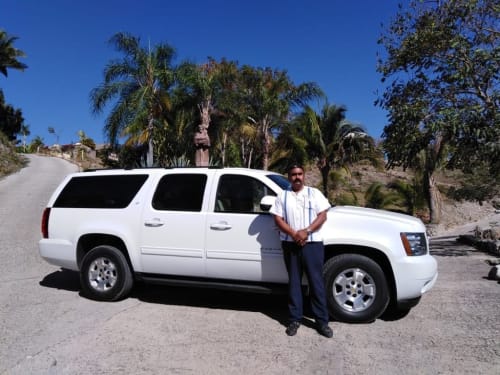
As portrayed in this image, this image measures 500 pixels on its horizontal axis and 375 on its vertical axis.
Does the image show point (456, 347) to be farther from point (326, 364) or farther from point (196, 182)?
point (196, 182)

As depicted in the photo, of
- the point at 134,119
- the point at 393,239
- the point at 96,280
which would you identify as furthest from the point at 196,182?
the point at 134,119

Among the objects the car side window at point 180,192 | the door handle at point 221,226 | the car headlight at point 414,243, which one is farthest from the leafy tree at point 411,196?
the door handle at point 221,226

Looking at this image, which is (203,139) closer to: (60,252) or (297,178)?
(60,252)

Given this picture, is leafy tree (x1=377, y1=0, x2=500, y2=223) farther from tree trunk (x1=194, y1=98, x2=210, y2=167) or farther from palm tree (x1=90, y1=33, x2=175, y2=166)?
palm tree (x1=90, y1=33, x2=175, y2=166)

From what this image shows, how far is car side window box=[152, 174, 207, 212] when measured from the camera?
542cm

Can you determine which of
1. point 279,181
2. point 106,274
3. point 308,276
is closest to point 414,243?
point 308,276

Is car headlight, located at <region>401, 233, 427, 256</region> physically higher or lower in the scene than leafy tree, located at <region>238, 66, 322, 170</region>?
lower

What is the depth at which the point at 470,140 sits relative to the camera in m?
7.51

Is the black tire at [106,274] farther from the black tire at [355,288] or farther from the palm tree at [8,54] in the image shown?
the palm tree at [8,54]

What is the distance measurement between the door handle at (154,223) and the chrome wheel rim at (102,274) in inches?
32.2

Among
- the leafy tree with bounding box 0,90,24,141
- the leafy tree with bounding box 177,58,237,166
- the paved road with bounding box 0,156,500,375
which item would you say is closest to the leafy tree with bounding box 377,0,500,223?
the paved road with bounding box 0,156,500,375

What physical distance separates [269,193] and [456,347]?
2608 millimetres

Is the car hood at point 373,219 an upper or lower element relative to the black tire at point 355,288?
upper

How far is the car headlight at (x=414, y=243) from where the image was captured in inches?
183
